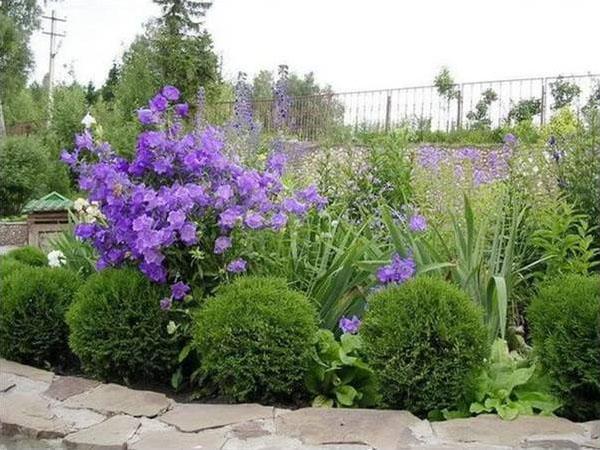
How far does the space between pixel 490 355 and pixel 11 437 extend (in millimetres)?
1540

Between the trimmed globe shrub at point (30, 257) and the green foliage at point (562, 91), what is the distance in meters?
8.18

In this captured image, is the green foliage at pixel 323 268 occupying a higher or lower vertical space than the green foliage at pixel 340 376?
higher

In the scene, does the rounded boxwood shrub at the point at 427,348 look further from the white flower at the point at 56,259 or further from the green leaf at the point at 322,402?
the white flower at the point at 56,259

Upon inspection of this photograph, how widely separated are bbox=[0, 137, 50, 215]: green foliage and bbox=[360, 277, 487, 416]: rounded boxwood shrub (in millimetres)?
9365

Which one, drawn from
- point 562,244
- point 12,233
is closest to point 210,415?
point 562,244

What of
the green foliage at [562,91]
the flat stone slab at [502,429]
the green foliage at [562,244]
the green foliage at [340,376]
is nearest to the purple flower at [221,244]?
the green foliage at [340,376]

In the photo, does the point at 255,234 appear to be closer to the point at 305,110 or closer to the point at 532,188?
the point at 532,188

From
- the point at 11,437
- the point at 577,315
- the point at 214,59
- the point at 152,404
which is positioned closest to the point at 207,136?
the point at 152,404

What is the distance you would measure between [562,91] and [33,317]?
917 cm

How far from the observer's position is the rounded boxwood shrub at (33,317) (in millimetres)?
2719

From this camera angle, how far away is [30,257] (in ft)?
12.3

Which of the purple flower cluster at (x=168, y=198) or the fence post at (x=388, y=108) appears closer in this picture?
the purple flower cluster at (x=168, y=198)

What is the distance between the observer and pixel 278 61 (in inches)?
164

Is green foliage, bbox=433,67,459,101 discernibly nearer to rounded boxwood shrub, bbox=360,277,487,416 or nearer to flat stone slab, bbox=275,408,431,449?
rounded boxwood shrub, bbox=360,277,487,416
